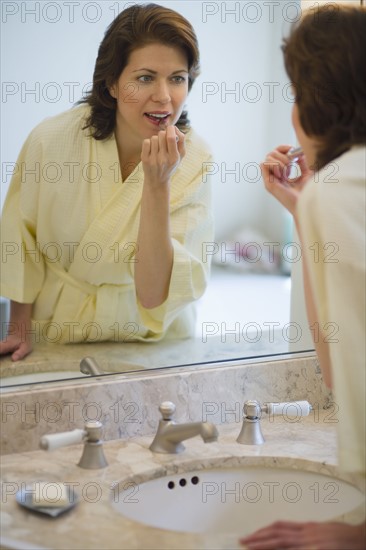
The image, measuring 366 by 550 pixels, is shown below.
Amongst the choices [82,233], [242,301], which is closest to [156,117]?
[82,233]

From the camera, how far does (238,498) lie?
3.70ft

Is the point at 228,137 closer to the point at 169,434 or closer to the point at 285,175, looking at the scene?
the point at 285,175

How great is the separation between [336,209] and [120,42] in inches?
18.1

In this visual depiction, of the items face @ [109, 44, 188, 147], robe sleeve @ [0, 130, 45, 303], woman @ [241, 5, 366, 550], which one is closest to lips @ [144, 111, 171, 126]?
face @ [109, 44, 188, 147]

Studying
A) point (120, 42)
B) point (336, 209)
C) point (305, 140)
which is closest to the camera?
point (336, 209)

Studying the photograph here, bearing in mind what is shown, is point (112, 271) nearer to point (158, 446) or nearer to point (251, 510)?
point (158, 446)

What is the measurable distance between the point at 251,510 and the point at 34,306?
0.38m

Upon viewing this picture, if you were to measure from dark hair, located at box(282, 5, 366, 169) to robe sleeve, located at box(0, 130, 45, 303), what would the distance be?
0.37 metres

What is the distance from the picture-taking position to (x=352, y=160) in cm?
Answer: 85

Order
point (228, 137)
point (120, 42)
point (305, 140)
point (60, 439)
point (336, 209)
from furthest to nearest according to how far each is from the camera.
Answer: point (228, 137)
point (120, 42)
point (60, 439)
point (305, 140)
point (336, 209)

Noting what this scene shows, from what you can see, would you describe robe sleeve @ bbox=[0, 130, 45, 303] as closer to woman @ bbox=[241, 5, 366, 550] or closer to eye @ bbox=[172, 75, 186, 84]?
eye @ bbox=[172, 75, 186, 84]

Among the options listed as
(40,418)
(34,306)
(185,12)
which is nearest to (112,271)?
(34,306)

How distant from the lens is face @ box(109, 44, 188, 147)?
3.77 ft

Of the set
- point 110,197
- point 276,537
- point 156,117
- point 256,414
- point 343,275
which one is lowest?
point 276,537
